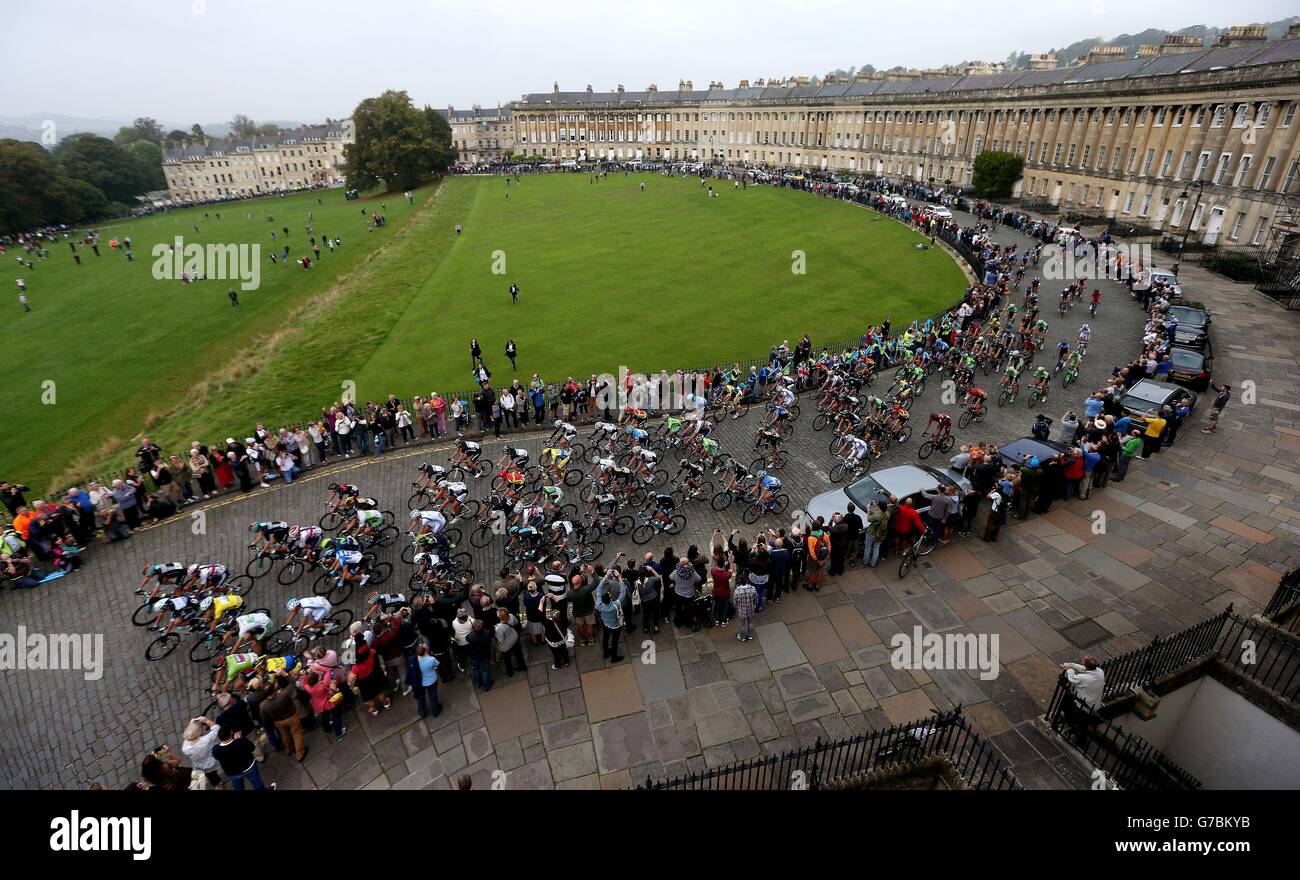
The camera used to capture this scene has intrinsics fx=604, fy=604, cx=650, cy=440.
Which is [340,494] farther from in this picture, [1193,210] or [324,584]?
[1193,210]

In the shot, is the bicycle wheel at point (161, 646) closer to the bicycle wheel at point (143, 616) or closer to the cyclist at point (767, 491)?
the bicycle wheel at point (143, 616)

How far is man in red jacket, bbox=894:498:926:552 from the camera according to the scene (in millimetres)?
11812

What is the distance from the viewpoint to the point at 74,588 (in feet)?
44.9

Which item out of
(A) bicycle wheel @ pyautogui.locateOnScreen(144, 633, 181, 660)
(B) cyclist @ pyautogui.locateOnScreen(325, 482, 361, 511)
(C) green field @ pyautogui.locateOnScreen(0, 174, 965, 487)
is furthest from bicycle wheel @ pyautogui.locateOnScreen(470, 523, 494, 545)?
(C) green field @ pyautogui.locateOnScreen(0, 174, 965, 487)

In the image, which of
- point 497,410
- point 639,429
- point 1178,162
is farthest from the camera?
point 1178,162

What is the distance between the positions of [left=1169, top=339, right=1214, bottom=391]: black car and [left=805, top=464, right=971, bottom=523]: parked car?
41.0 ft

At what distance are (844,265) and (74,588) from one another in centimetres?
3899

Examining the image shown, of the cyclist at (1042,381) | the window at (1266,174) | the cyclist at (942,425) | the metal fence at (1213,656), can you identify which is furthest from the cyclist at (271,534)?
the window at (1266,174)

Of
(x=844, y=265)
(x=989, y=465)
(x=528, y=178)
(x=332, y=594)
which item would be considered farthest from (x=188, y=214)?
(x=989, y=465)

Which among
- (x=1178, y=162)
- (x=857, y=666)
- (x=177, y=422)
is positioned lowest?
(x=177, y=422)

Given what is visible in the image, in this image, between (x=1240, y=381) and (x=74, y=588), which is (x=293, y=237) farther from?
(x=1240, y=381)

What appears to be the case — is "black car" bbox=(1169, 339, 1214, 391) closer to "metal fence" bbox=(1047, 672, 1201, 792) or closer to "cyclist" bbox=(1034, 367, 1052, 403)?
"cyclist" bbox=(1034, 367, 1052, 403)

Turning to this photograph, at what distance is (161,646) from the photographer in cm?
1140

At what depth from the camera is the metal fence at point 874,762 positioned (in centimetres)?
738
